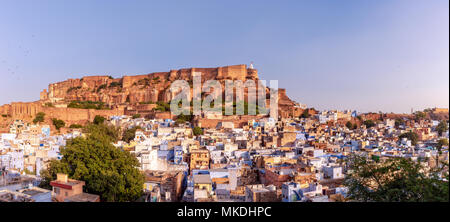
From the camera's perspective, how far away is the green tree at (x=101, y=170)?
569cm

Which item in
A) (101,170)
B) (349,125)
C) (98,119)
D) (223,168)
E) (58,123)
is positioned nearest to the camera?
(101,170)

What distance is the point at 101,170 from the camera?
6.18m

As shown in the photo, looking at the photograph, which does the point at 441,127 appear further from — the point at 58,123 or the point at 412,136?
the point at 58,123

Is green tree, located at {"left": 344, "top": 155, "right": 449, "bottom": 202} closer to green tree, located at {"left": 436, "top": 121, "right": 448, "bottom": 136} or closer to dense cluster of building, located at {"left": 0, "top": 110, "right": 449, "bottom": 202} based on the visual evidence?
dense cluster of building, located at {"left": 0, "top": 110, "right": 449, "bottom": 202}

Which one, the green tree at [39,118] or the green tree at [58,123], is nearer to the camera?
the green tree at [39,118]

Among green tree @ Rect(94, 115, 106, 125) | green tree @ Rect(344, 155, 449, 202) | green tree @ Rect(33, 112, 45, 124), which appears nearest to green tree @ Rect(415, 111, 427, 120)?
green tree @ Rect(344, 155, 449, 202)

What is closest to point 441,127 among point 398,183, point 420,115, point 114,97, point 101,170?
point 420,115

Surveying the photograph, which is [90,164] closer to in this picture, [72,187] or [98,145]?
[98,145]

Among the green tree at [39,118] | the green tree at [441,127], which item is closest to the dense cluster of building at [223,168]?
the green tree at [441,127]

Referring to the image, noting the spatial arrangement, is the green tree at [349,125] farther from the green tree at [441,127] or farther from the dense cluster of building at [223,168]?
the green tree at [441,127]

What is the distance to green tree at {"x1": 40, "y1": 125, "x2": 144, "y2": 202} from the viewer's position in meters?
5.69

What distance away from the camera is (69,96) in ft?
131

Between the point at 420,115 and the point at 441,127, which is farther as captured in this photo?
the point at 420,115
